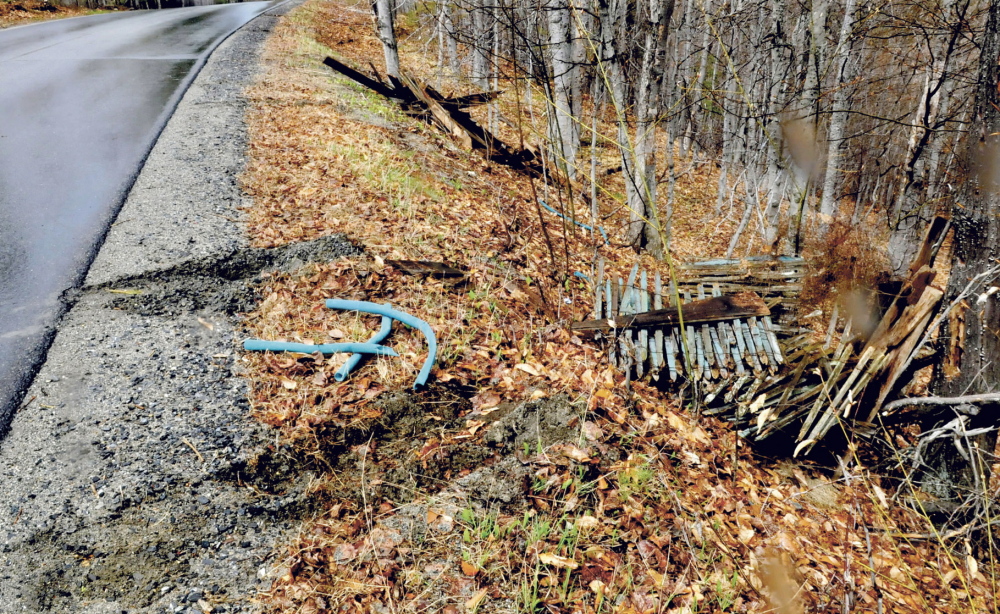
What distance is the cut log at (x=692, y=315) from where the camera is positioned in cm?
485

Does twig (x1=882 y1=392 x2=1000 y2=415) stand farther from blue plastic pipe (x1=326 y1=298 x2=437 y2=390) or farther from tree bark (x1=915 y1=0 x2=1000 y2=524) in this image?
blue plastic pipe (x1=326 y1=298 x2=437 y2=390)

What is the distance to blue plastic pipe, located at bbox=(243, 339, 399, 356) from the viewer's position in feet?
13.1

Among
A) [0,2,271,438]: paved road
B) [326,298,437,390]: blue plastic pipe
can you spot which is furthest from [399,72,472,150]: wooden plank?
[326,298,437,390]: blue plastic pipe

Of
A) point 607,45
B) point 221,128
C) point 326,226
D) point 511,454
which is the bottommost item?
point 511,454

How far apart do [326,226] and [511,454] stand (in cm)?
328

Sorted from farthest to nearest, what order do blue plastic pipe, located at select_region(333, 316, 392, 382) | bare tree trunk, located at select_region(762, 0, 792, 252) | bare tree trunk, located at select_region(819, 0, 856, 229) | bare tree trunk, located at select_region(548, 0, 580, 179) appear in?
bare tree trunk, located at select_region(819, 0, 856, 229) → bare tree trunk, located at select_region(762, 0, 792, 252) → bare tree trunk, located at select_region(548, 0, 580, 179) → blue plastic pipe, located at select_region(333, 316, 392, 382)

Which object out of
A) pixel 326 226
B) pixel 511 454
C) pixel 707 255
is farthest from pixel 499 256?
pixel 707 255

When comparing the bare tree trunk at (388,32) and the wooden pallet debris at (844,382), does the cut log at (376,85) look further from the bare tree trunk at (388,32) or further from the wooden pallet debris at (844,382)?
the wooden pallet debris at (844,382)

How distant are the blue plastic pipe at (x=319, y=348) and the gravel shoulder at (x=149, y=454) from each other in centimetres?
16

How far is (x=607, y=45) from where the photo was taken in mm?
6879

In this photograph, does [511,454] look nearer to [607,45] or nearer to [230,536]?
[230,536]

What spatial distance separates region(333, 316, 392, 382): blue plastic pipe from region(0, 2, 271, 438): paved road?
1.85m

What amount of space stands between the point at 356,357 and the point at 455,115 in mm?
6945

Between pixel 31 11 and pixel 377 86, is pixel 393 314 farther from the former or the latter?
pixel 31 11
